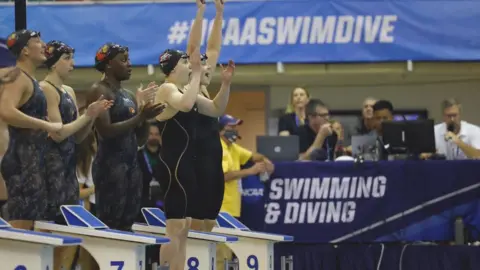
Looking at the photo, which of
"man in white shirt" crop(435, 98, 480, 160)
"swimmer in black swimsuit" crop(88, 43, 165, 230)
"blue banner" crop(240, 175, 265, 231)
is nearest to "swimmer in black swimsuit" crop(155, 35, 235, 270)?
"swimmer in black swimsuit" crop(88, 43, 165, 230)

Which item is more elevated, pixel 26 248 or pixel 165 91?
pixel 165 91

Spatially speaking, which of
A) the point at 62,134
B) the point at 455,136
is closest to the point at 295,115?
the point at 455,136

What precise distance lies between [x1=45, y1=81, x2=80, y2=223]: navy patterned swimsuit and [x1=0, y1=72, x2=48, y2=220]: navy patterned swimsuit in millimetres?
219

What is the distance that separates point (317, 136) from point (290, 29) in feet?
8.66

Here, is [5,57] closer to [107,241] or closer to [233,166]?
[233,166]

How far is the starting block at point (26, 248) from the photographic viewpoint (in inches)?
240

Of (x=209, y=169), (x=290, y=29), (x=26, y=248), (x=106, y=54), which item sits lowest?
(x=26, y=248)

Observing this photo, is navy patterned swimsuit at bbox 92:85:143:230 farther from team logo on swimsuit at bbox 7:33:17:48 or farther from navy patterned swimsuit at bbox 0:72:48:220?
team logo on swimsuit at bbox 7:33:17:48

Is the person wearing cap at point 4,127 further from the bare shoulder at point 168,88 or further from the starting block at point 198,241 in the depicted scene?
the starting block at point 198,241

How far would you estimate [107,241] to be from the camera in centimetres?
707

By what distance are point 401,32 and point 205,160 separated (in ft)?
19.4

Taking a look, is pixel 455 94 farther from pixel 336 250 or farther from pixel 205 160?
pixel 205 160

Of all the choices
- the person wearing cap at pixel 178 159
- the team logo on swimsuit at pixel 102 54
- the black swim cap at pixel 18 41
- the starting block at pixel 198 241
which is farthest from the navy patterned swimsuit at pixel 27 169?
the starting block at pixel 198 241

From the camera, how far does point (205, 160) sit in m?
8.09
